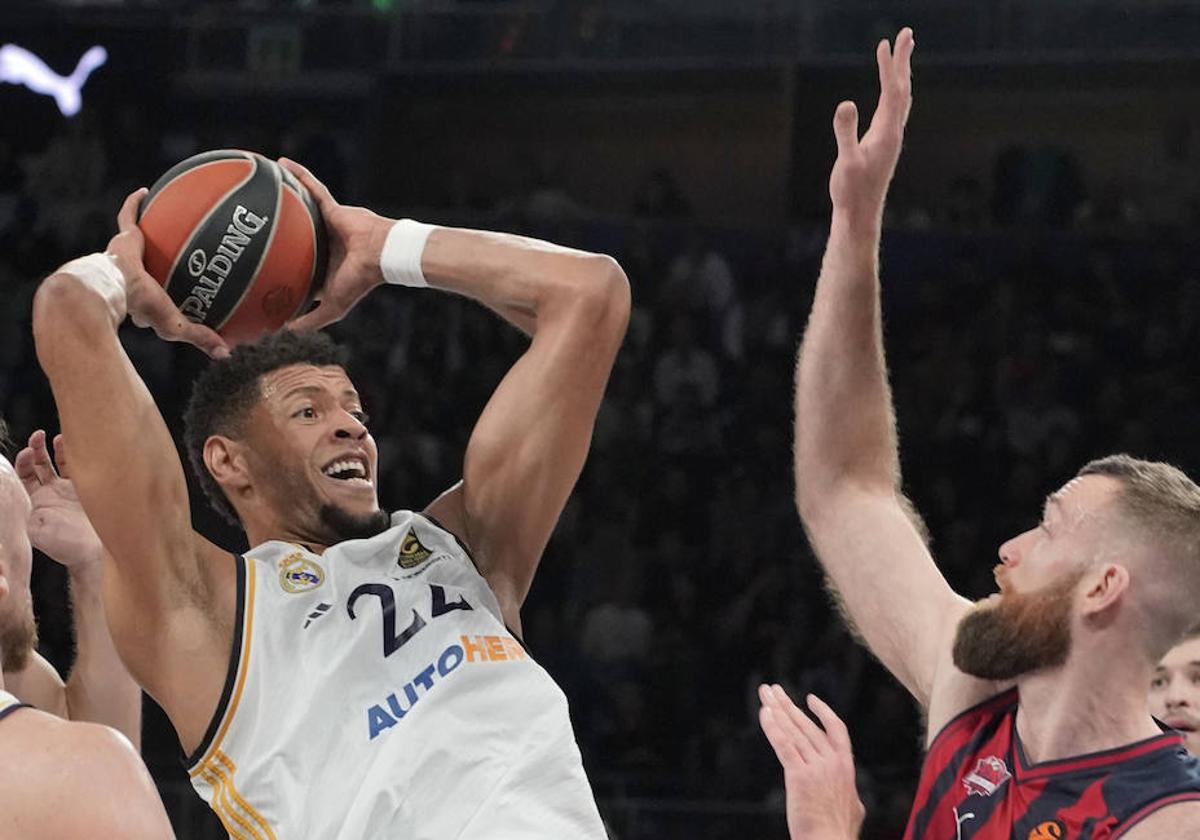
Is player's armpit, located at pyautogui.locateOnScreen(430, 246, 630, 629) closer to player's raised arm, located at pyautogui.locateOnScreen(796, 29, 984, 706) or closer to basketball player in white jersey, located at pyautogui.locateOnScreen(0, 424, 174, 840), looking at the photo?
player's raised arm, located at pyautogui.locateOnScreen(796, 29, 984, 706)

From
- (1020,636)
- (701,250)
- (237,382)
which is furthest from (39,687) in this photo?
(701,250)

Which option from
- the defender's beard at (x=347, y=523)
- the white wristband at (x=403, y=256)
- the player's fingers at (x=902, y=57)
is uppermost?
the player's fingers at (x=902, y=57)

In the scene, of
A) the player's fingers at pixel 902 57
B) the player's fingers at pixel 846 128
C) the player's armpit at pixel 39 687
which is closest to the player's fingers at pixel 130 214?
the player's armpit at pixel 39 687

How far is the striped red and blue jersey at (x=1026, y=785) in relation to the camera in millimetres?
2996

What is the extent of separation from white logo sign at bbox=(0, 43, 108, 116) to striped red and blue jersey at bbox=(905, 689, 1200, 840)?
9.43 meters

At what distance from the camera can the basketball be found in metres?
3.42

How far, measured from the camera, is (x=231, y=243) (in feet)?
11.2

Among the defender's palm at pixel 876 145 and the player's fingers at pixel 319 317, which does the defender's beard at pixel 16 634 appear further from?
the defender's palm at pixel 876 145

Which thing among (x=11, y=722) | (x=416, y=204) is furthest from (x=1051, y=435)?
(x=11, y=722)

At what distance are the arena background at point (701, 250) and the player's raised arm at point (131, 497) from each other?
4.13 metres

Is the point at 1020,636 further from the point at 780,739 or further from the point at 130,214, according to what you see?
the point at 130,214

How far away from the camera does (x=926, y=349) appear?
1011cm

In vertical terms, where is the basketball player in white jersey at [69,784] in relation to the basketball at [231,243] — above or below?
below

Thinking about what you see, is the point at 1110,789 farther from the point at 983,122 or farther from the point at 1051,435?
the point at 983,122
